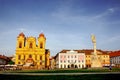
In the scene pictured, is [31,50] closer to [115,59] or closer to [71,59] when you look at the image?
[71,59]

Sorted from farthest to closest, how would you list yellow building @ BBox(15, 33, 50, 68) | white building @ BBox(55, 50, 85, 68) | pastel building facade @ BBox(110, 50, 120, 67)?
pastel building facade @ BBox(110, 50, 120, 67) < white building @ BBox(55, 50, 85, 68) < yellow building @ BBox(15, 33, 50, 68)

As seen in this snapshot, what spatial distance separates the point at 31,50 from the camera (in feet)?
284

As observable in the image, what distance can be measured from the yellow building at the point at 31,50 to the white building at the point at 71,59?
471 inches

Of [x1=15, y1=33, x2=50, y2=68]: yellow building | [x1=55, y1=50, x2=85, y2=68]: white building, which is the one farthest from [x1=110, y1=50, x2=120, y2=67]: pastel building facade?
[x1=15, y1=33, x2=50, y2=68]: yellow building

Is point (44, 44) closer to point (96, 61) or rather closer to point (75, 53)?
point (75, 53)

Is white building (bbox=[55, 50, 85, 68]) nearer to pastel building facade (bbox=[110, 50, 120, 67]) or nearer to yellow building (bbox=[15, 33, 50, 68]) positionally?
yellow building (bbox=[15, 33, 50, 68])

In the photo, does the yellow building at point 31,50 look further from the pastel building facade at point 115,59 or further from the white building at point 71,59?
the pastel building facade at point 115,59

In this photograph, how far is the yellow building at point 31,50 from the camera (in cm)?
8500

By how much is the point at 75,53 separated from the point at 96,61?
42.5m

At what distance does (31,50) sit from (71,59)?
2166 centimetres

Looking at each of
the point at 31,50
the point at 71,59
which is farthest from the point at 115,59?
the point at 31,50

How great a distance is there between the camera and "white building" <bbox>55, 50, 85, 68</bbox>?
312 feet

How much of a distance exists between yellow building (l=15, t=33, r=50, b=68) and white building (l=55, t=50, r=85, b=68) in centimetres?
1198

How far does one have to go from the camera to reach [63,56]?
95.6m
